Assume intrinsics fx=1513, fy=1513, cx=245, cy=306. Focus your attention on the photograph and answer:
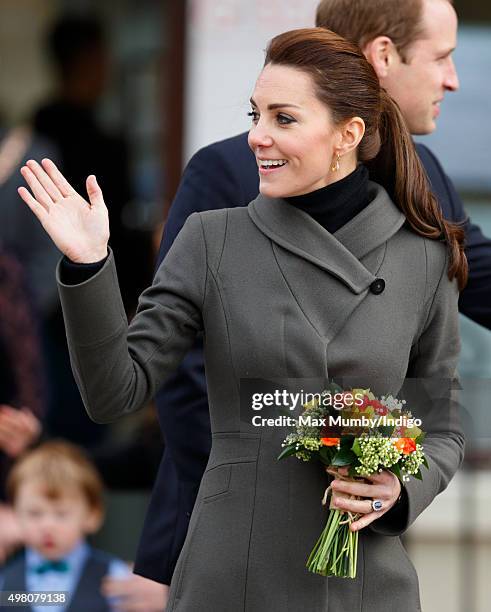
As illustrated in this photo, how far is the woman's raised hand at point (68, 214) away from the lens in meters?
2.50

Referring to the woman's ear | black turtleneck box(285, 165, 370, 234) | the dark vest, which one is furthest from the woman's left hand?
the dark vest

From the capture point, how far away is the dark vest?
3.92 metres

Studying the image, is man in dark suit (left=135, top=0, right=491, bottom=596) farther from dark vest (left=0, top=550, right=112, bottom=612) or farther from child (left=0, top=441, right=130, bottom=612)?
child (left=0, top=441, right=130, bottom=612)

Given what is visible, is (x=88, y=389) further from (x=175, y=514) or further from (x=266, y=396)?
(x=175, y=514)

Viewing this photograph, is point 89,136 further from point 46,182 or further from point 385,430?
point 385,430

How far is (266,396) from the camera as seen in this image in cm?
260

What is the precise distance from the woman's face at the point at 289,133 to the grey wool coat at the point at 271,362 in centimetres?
8

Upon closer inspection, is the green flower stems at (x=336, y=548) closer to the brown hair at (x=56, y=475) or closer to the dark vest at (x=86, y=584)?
the dark vest at (x=86, y=584)

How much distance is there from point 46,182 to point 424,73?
1.02 m

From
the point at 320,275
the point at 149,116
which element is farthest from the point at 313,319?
the point at 149,116

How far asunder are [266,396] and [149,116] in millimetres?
4667

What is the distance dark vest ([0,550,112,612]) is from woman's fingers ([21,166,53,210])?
1488mm

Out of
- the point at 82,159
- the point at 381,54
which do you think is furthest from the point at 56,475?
the point at 381,54

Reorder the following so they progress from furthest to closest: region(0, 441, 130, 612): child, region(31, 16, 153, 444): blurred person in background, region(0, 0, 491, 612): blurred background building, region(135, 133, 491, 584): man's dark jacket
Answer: region(31, 16, 153, 444): blurred person in background → region(0, 0, 491, 612): blurred background building → region(0, 441, 130, 612): child → region(135, 133, 491, 584): man's dark jacket
